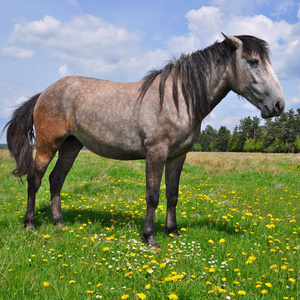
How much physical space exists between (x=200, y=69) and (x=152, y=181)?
1.98 metres

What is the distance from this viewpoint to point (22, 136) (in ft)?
17.6

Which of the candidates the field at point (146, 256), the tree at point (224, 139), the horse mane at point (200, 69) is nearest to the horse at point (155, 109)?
the horse mane at point (200, 69)

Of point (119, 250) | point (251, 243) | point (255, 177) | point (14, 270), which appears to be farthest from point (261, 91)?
point (255, 177)

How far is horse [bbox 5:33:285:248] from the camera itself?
13.5 feet

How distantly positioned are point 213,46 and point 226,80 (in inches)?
25.5

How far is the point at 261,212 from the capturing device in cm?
637

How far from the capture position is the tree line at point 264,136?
81688mm

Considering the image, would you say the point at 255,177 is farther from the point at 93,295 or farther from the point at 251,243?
the point at 93,295

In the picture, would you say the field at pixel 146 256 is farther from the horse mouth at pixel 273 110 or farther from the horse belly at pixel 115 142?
the horse mouth at pixel 273 110

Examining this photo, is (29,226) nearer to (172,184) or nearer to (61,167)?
(61,167)

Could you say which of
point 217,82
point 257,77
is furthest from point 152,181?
point 257,77

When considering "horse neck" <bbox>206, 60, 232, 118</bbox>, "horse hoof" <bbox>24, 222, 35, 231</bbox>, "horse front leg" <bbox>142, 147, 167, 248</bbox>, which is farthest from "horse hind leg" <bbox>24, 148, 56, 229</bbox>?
"horse neck" <bbox>206, 60, 232, 118</bbox>

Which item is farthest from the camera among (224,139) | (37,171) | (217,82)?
(224,139)

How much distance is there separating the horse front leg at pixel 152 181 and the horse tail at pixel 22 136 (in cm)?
240
